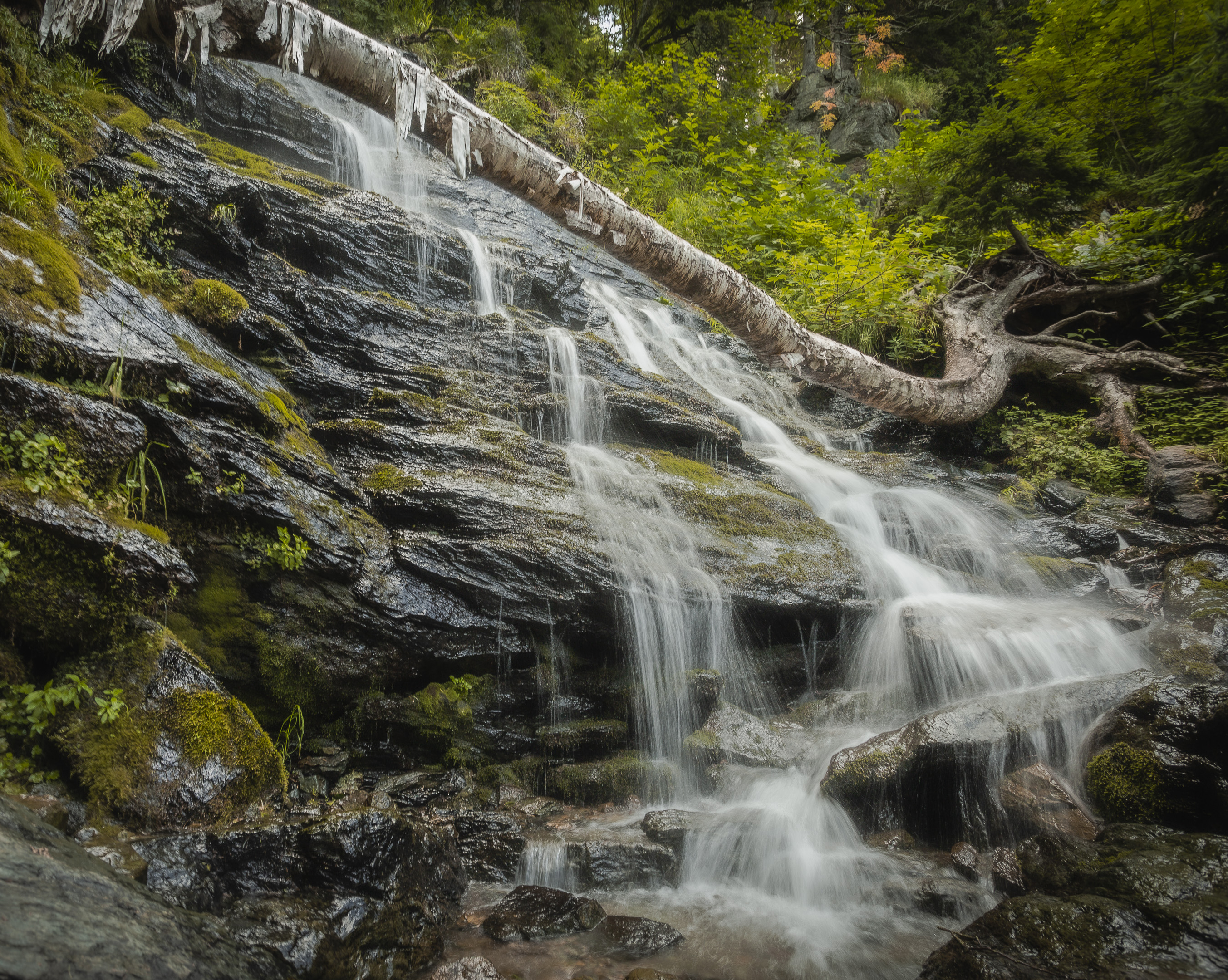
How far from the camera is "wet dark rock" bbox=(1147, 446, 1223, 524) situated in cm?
675

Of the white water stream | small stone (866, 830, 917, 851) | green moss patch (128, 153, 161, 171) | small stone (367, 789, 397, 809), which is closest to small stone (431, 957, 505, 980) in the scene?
the white water stream

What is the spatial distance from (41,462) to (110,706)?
1.38 meters

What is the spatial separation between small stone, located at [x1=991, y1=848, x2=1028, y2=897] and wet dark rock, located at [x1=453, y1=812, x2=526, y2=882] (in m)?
3.14

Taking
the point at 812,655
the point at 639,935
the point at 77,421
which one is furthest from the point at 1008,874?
the point at 77,421

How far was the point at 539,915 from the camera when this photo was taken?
3350mm

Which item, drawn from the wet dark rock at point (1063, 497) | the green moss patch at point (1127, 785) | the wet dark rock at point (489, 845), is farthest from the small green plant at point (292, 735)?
the wet dark rock at point (1063, 497)

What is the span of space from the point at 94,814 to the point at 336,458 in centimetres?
343

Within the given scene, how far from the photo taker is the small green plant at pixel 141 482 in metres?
3.58

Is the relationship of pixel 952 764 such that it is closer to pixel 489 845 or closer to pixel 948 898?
pixel 948 898

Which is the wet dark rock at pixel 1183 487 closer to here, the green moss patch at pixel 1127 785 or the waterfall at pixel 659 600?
the green moss patch at pixel 1127 785

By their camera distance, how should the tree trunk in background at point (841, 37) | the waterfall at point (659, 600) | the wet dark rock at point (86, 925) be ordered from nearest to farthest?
the wet dark rock at point (86, 925)
the waterfall at point (659, 600)
the tree trunk in background at point (841, 37)

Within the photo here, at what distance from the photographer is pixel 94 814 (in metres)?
2.68

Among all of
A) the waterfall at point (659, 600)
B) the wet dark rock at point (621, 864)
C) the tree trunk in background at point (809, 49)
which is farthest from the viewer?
the tree trunk in background at point (809, 49)

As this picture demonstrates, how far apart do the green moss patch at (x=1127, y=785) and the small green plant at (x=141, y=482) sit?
21.6 feet
